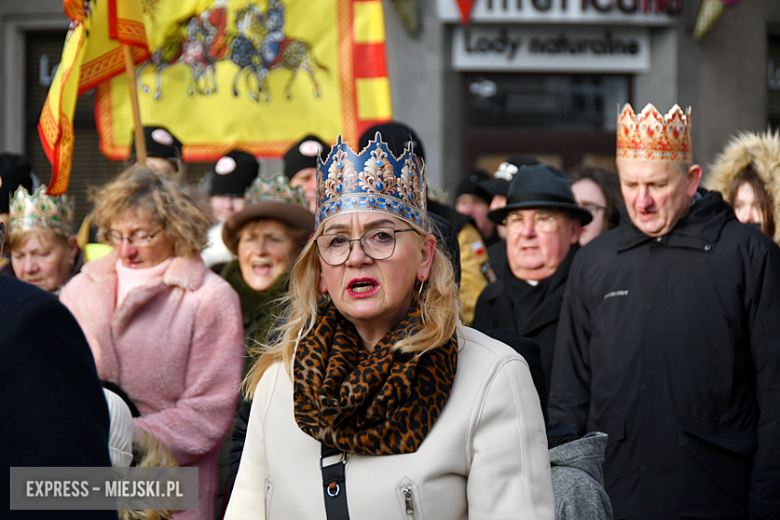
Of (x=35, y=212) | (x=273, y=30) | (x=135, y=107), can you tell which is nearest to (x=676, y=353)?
(x=135, y=107)

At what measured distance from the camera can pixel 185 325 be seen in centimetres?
405

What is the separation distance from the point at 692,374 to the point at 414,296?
184cm

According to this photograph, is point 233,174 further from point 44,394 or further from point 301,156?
point 44,394

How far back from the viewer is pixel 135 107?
5074mm

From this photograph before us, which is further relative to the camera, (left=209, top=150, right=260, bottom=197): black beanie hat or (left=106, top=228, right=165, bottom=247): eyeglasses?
(left=209, top=150, right=260, bottom=197): black beanie hat

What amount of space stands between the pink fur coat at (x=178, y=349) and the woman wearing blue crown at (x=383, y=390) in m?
1.41

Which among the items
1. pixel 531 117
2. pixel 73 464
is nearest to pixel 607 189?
pixel 73 464

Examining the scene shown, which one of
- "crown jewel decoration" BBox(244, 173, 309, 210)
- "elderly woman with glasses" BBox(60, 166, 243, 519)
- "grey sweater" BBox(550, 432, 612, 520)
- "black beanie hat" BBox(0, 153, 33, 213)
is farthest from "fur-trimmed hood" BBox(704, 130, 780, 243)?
"black beanie hat" BBox(0, 153, 33, 213)

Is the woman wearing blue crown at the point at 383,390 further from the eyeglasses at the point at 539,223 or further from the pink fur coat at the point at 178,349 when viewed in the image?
the eyeglasses at the point at 539,223

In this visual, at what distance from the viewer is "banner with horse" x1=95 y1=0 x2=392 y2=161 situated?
7418 mm

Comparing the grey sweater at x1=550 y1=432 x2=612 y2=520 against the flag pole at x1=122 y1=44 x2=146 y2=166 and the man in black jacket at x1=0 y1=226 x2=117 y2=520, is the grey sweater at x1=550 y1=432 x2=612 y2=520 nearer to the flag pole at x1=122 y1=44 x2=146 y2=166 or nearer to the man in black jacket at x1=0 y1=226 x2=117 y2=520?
the man in black jacket at x1=0 y1=226 x2=117 y2=520

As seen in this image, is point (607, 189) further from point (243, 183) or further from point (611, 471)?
point (243, 183)

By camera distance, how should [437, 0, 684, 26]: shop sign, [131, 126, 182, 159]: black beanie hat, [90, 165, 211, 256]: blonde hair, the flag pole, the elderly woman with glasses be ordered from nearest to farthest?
the elderly woman with glasses → [90, 165, 211, 256]: blonde hair → the flag pole → [131, 126, 182, 159]: black beanie hat → [437, 0, 684, 26]: shop sign

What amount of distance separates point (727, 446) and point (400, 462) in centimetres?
211
